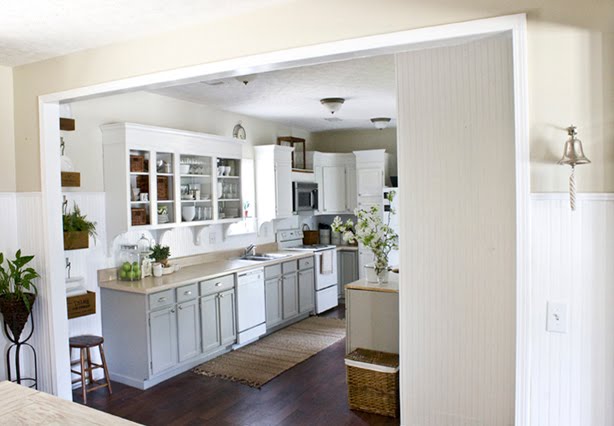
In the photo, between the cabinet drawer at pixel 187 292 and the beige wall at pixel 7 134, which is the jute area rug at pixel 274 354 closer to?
the cabinet drawer at pixel 187 292

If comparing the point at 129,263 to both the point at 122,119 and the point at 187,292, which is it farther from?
the point at 122,119

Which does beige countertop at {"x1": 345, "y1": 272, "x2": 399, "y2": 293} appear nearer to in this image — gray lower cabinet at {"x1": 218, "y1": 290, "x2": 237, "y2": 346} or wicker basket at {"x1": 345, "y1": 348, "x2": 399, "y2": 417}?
wicker basket at {"x1": 345, "y1": 348, "x2": 399, "y2": 417}

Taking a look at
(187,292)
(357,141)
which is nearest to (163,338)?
(187,292)

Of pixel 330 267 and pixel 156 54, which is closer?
pixel 156 54

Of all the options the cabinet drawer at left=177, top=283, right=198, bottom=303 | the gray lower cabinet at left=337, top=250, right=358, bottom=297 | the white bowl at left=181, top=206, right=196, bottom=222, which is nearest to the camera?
the cabinet drawer at left=177, top=283, right=198, bottom=303

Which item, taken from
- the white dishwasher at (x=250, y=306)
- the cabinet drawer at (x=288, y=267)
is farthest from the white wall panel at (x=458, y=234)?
the cabinet drawer at (x=288, y=267)

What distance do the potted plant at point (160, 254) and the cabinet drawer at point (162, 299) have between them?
21.3 inches

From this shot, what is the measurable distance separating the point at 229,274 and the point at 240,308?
16.7 inches

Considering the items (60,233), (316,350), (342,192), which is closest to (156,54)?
(60,233)

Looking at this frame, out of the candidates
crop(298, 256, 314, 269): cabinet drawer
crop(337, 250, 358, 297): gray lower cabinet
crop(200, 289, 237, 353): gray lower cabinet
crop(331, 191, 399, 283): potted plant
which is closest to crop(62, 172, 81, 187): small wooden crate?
crop(200, 289, 237, 353): gray lower cabinet

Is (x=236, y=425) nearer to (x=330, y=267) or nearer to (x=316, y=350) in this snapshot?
(x=316, y=350)

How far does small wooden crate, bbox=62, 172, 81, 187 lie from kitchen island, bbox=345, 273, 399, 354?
94.0 inches

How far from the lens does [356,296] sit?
157 inches

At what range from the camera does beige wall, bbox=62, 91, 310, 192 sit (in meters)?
4.38
